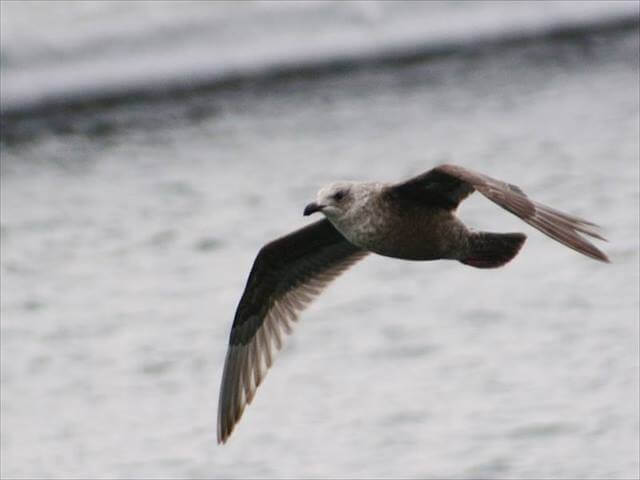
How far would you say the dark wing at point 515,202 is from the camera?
4957mm

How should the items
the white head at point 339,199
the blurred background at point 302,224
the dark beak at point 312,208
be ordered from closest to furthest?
the dark beak at point 312,208
the white head at point 339,199
the blurred background at point 302,224

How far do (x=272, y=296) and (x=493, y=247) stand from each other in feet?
3.68

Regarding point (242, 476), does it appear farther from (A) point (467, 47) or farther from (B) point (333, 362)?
(A) point (467, 47)

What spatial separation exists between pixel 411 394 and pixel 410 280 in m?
1.99

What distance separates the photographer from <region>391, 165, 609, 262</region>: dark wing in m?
4.96

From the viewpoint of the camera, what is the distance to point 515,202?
5.12m

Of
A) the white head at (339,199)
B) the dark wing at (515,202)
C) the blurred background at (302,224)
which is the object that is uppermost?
the blurred background at (302,224)

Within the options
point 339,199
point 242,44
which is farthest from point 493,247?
point 242,44

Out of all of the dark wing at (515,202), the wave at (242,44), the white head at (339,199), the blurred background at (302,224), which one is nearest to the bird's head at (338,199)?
the white head at (339,199)

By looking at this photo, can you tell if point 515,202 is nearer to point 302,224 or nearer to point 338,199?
point 338,199

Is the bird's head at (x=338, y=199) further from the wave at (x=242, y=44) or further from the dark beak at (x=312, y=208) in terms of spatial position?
the wave at (x=242, y=44)

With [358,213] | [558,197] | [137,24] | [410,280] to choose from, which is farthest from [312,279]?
[137,24]

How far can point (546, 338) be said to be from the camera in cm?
970

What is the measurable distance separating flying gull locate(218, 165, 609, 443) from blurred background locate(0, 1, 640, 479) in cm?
160
